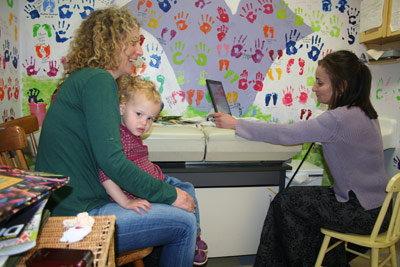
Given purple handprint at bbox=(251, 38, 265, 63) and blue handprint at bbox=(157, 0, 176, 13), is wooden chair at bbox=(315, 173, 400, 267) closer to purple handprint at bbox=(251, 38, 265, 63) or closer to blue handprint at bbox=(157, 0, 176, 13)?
purple handprint at bbox=(251, 38, 265, 63)

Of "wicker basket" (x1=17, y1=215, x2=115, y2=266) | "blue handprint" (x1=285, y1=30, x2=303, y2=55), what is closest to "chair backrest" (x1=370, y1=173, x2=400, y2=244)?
"wicker basket" (x1=17, y1=215, x2=115, y2=266)

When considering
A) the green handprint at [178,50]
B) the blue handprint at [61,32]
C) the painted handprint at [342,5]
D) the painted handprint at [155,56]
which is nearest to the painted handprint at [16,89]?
the blue handprint at [61,32]

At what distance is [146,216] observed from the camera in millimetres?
976

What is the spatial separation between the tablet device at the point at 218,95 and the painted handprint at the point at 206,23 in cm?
42

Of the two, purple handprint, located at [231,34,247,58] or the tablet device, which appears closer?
the tablet device

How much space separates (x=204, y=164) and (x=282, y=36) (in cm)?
135

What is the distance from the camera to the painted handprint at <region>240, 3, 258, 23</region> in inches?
89.0

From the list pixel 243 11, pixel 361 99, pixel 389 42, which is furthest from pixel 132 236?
pixel 389 42

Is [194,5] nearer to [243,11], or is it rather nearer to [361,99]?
[243,11]

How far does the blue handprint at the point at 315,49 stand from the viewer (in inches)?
95.3

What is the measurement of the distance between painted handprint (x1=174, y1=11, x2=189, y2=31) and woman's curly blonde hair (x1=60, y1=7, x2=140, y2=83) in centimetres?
115

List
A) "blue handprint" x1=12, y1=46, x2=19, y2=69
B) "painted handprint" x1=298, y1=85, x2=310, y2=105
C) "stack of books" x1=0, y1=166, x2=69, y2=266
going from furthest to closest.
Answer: "painted handprint" x1=298, y1=85, x2=310, y2=105 < "blue handprint" x1=12, y1=46, x2=19, y2=69 < "stack of books" x1=0, y1=166, x2=69, y2=266

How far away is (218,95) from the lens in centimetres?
211

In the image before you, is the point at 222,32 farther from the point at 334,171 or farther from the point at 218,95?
the point at 334,171
